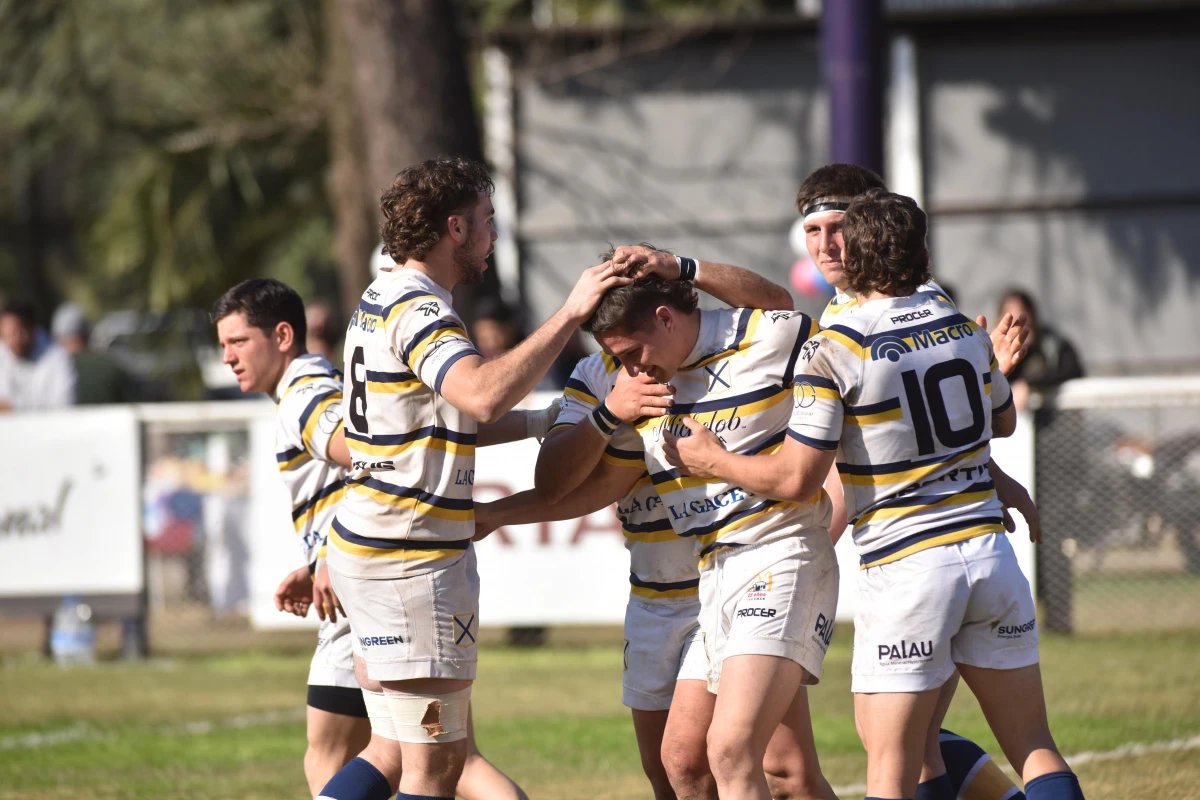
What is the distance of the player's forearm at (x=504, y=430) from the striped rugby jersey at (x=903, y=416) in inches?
43.5

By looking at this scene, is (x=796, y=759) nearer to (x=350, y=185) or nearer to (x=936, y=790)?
A: (x=936, y=790)

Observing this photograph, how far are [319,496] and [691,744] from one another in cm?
153

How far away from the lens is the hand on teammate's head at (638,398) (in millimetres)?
4031

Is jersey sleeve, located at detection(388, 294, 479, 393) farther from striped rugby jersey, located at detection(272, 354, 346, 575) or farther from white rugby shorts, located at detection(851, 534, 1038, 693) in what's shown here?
white rugby shorts, located at detection(851, 534, 1038, 693)

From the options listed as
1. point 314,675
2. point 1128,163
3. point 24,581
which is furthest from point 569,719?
point 1128,163

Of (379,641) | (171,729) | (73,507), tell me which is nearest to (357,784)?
(379,641)

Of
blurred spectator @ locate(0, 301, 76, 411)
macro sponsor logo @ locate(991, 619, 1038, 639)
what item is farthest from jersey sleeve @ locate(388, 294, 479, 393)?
blurred spectator @ locate(0, 301, 76, 411)

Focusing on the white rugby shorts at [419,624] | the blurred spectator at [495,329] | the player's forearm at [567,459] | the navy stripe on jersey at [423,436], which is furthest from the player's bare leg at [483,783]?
the blurred spectator at [495,329]

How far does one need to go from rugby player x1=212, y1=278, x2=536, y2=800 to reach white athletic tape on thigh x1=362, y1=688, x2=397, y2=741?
0.54ft

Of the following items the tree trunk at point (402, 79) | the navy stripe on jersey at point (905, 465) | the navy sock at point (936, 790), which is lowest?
the navy sock at point (936, 790)

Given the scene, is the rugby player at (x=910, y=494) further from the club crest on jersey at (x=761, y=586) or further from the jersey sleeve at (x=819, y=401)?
the club crest on jersey at (x=761, y=586)

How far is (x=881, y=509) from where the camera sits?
390 centimetres

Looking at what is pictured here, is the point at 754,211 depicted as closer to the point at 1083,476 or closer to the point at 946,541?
the point at 1083,476

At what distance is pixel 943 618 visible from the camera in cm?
382
